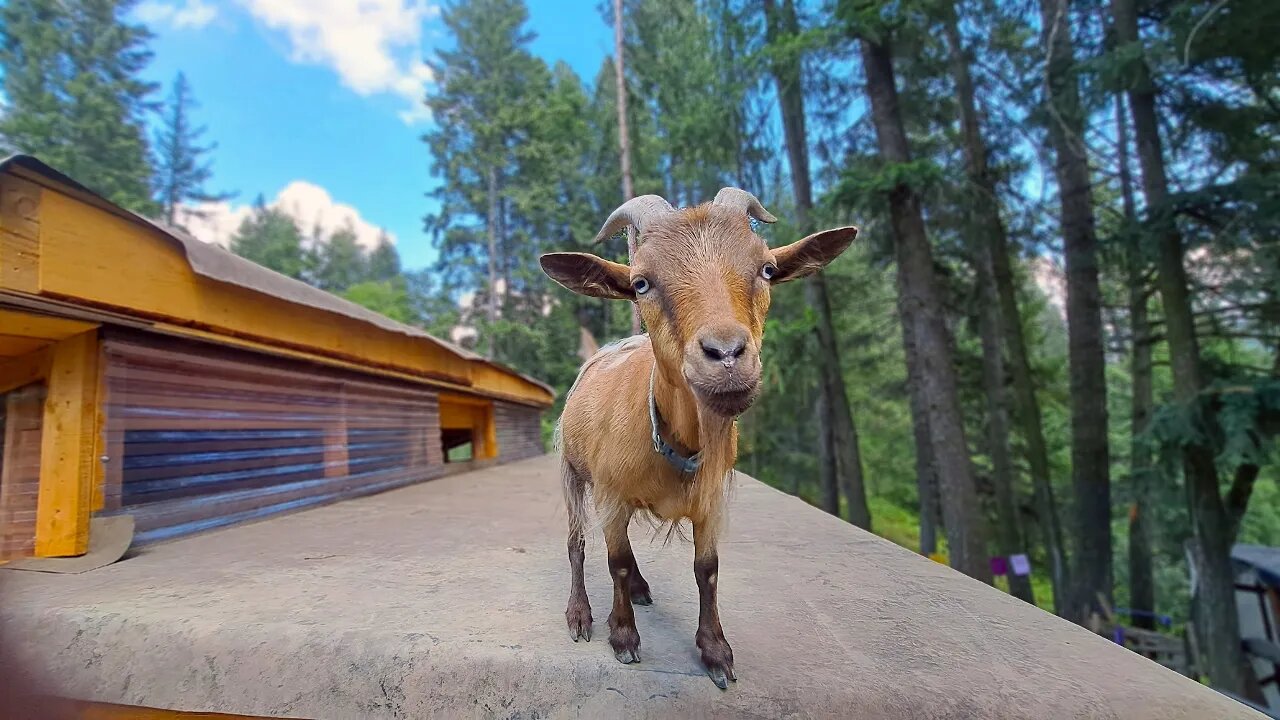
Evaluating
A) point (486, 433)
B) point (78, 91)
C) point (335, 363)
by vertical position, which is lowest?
point (486, 433)

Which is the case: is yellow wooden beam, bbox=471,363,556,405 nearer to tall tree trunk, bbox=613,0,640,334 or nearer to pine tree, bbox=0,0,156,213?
tall tree trunk, bbox=613,0,640,334

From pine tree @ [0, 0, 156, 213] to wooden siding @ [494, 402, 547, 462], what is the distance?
17.4 m

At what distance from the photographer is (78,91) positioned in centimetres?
1952

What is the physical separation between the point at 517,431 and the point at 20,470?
887 cm

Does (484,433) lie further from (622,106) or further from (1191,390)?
(1191,390)

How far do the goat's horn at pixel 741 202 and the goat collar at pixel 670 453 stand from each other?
63cm

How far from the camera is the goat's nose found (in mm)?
1401

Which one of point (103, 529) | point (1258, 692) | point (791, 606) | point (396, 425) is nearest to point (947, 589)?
point (791, 606)


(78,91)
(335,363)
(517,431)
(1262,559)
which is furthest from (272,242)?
(1262,559)

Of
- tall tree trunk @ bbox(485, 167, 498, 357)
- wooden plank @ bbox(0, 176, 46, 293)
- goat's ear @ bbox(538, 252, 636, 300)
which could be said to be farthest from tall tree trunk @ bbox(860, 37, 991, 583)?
tall tree trunk @ bbox(485, 167, 498, 357)

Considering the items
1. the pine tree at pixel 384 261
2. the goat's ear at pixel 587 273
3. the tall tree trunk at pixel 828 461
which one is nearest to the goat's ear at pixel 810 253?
the goat's ear at pixel 587 273

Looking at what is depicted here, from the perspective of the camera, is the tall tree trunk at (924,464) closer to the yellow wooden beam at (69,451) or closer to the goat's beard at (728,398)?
the goat's beard at (728,398)

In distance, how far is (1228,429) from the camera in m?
5.69

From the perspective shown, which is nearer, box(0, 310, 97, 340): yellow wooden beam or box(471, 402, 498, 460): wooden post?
box(0, 310, 97, 340): yellow wooden beam
